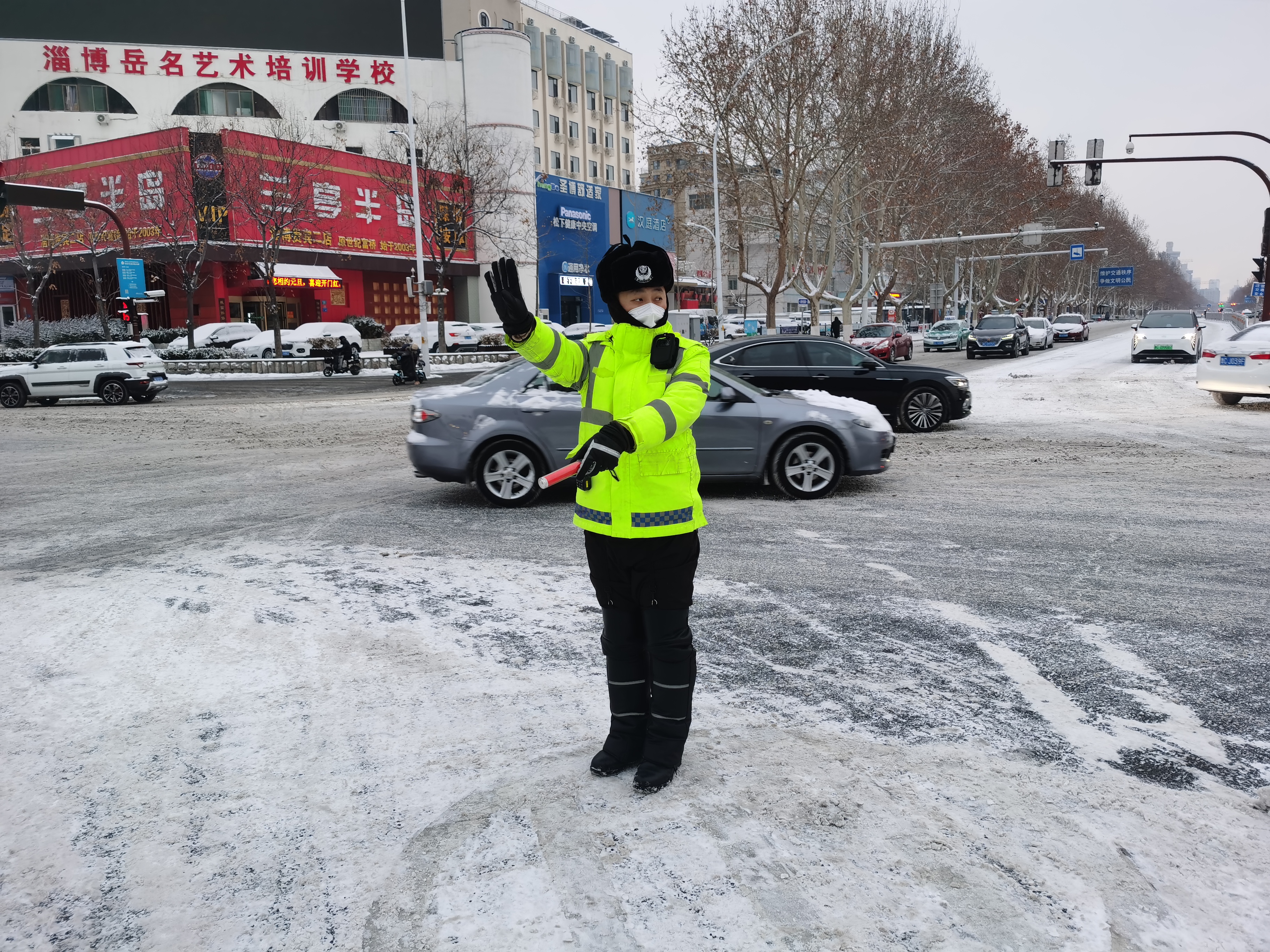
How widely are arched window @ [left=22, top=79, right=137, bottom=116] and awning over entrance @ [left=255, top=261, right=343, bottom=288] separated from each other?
18.4 meters

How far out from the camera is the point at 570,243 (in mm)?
57594

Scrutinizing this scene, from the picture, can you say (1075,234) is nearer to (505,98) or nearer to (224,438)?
(505,98)

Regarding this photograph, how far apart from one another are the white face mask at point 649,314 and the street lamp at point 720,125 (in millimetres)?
28356

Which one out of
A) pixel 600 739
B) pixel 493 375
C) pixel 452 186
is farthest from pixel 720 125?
pixel 600 739

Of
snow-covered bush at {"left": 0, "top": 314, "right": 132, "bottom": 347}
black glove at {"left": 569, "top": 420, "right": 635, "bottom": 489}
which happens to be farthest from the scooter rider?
snow-covered bush at {"left": 0, "top": 314, "right": 132, "bottom": 347}

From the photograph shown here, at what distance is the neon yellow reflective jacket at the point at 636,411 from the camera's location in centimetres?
311

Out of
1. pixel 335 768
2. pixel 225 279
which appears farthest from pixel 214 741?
pixel 225 279

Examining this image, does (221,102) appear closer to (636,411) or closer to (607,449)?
(636,411)

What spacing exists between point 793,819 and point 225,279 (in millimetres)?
43768

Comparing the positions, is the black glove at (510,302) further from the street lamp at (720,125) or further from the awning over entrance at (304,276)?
the awning over entrance at (304,276)

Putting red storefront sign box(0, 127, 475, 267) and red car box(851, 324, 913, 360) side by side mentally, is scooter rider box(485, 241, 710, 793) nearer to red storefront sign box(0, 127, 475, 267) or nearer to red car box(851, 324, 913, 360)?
red car box(851, 324, 913, 360)

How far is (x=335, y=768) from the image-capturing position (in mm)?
3389

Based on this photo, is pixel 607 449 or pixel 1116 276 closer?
pixel 607 449

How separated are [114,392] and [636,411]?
2302 centimetres
